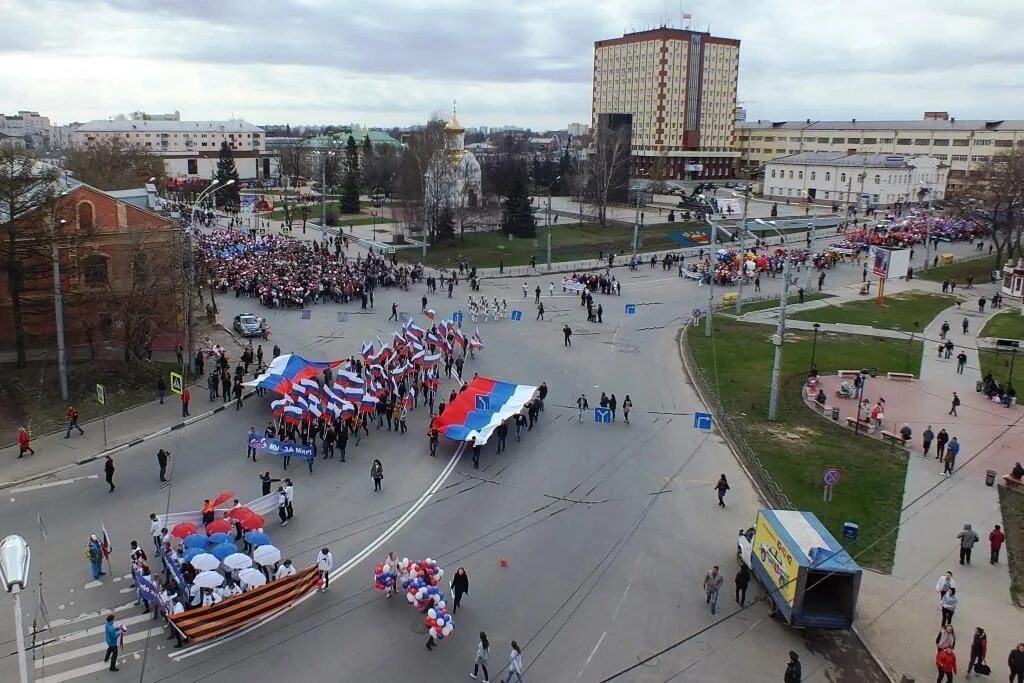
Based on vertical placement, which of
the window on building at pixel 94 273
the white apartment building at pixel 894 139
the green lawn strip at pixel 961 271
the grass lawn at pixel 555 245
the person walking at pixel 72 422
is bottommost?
the person walking at pixel 72 422

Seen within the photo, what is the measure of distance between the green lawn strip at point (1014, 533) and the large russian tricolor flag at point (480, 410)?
47.1 ft

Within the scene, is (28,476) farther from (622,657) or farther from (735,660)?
(735,660)

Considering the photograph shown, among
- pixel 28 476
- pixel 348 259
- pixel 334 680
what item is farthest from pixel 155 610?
pixel 348 259

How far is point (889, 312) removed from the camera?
48.8 m

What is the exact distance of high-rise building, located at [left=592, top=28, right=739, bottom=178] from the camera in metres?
128

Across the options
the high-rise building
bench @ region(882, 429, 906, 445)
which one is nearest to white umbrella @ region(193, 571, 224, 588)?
bench @ region(882, 429, 906, 445)

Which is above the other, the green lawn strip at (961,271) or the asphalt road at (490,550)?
the green lawn strip at (961,271)

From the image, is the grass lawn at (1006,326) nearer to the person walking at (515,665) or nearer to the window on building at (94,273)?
the person walking at (515,665)

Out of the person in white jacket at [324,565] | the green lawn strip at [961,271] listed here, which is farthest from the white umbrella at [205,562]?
the green lawn strip at [961,271]

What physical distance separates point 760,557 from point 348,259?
1910 inches

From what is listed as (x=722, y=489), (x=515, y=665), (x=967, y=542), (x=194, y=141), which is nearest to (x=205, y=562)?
(x=515, y=665)

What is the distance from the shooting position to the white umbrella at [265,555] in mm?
16906

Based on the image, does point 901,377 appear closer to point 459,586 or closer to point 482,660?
point 459,586

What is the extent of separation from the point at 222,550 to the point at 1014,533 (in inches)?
799
